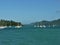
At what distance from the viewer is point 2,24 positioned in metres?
192

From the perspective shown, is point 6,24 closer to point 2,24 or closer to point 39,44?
point 2,24

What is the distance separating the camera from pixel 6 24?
7869 inches

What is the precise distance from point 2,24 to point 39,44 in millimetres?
149013

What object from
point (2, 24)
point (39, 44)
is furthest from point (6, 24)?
point (39, 44)

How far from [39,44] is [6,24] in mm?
156708

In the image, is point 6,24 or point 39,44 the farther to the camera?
point 6,24

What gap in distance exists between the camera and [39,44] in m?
44.6

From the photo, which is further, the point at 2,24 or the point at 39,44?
the point at 2,24

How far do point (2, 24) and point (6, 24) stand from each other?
8.46 m
